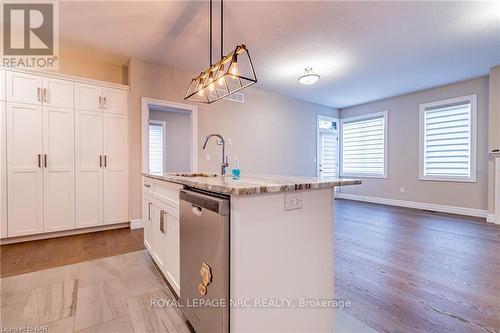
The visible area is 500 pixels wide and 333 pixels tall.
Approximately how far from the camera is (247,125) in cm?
508

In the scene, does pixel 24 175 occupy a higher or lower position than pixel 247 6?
lower

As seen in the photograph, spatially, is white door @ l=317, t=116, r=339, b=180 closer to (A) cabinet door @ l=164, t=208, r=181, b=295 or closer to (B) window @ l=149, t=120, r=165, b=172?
(B) window @ l=149, t=120, r=165, b=172

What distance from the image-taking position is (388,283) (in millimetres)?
1940

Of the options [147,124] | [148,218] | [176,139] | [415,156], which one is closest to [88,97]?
[147,124]

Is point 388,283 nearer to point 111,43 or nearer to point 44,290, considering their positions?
point 44,290

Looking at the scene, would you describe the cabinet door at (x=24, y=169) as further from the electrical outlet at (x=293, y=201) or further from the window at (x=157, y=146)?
the electrical outlet at (x=293, y=201)

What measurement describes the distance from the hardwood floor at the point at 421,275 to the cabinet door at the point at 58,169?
362 centimetres

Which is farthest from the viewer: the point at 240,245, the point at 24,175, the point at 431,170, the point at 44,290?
the point at 431,170

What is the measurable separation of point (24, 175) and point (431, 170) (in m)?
7.19

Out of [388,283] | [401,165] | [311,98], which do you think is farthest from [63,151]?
[401,165]

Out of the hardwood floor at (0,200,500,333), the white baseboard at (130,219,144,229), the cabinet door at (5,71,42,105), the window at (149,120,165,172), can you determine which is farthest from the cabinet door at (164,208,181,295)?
the window at (149,120,165,172)

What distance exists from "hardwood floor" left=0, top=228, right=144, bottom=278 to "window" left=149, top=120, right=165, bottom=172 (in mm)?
2818

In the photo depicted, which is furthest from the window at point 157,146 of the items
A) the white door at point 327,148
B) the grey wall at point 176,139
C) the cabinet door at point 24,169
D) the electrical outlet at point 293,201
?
the electrical outlet at point 293,201

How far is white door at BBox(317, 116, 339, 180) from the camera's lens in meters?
6.52
